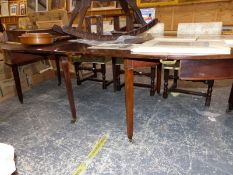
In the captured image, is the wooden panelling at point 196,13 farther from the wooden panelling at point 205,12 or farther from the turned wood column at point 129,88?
the turned wood column at point 129,88

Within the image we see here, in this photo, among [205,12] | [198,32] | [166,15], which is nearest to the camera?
[198,32]

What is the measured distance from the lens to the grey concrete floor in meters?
1.31

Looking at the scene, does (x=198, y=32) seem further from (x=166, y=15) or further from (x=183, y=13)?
(x=166, y=15)

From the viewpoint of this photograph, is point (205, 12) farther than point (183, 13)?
No

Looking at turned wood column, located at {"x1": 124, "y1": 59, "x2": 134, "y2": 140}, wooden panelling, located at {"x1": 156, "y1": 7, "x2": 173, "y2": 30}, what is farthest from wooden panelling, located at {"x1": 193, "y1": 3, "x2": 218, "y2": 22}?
turned wood column, located at {"x1": 124, "y1": 59, "x2": 134, "y2": 140}

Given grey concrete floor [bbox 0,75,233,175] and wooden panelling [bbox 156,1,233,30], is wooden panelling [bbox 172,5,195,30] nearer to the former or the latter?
wooden panelling [bbox 156,1,233,30]

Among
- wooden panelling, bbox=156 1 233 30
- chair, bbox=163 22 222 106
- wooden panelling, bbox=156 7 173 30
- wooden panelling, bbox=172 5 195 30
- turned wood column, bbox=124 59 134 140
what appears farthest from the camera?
wooden panelling, bbox=156 7 173 30

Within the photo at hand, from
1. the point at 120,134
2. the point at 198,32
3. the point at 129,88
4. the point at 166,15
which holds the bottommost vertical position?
the point at 120,134

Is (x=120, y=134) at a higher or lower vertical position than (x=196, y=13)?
lower

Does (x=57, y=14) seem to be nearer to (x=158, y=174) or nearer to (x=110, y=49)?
(x=110, y=49)

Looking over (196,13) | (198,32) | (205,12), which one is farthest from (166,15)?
(198,32)

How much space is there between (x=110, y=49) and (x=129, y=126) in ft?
1.99

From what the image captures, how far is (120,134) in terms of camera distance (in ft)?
5.45

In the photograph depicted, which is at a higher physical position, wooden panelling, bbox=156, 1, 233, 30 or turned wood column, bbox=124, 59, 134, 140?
wooden panelling, bbox=156, 1, 233, 30
